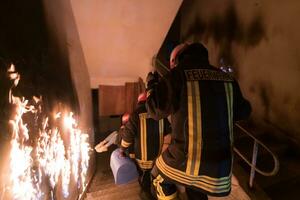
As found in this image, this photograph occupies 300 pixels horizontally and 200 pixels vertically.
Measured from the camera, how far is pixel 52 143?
1646 millimetres

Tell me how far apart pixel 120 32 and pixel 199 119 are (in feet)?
6.34

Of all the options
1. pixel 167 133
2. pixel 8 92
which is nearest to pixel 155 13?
pixel 167 133

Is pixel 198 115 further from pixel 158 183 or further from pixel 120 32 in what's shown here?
pixel 120 32

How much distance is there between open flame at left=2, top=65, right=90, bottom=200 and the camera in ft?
3.66

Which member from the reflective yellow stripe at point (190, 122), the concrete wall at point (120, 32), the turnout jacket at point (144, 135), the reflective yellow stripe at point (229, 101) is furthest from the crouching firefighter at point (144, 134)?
the concrete wall at point (120, 32)

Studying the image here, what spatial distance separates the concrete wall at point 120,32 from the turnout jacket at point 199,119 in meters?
1.47

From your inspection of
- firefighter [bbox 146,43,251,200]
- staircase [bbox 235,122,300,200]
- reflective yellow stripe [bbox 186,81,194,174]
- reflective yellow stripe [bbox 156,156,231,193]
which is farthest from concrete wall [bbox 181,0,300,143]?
reflective yellow stripe [bbox 186,81,194,174]

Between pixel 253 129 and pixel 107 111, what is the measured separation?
2747 millimetres

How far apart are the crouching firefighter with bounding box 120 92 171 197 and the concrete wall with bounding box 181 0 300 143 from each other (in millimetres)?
1627

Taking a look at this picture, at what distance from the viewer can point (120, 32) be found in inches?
116

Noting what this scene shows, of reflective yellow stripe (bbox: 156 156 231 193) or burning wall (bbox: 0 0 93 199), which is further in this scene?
reflective yellow stripe (bbox: 156 156 231 193)

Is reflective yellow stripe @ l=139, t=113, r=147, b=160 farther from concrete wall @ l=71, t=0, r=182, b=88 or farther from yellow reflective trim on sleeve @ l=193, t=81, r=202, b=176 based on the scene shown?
concrete wall @ l=71, t=0, r=182, b=88

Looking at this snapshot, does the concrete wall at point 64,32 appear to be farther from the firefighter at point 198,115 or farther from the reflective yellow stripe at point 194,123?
the reflective yellow stripe at point 194,123

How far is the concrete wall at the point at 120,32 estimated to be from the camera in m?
2.57
